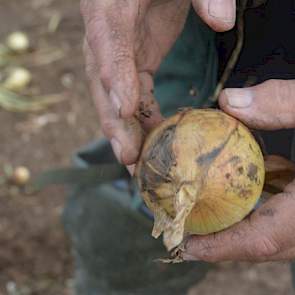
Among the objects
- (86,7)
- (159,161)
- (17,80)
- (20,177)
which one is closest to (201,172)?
(159,161)

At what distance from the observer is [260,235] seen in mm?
988

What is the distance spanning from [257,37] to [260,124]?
11.0 inches

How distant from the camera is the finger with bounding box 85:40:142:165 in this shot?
997 millimetres

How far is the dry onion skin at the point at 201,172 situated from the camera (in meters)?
0.89

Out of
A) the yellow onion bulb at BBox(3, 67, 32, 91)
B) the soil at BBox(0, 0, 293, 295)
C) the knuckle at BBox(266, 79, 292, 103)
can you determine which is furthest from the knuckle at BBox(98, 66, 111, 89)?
the yellow onion bulb at BBox(3, 67, 32, 91)

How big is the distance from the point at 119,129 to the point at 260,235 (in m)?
0.23

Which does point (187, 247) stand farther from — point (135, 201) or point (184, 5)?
point (135, 201)

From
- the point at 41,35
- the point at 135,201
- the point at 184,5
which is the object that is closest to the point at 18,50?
the point at 41,35

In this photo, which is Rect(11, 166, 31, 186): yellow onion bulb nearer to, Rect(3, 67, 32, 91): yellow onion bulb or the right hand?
Rect(3, 67, 32, 91): yellow onion bulb

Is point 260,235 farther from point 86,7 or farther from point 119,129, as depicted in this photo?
point 86,7

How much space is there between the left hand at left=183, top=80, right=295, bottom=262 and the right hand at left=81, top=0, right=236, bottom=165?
10cm

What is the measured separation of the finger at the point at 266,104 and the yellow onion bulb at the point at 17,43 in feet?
6.98

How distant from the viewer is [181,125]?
924 mm

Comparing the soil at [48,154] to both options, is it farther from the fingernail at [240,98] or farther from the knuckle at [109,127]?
the fingernail at [240,98]
